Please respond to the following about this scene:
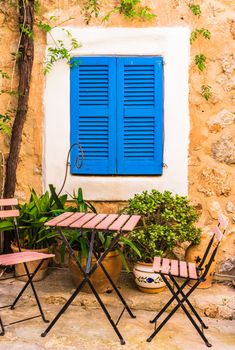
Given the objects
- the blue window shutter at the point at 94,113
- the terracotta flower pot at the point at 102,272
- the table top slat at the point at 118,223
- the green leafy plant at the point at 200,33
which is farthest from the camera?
the blue window shutter at the point at 94,113

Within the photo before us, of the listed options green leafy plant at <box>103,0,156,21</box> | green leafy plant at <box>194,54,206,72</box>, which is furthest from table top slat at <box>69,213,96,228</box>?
green leafy plant at <box>103,0,156,21</box>

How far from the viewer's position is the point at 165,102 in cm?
463

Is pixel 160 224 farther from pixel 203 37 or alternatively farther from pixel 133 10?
pixel 133 10

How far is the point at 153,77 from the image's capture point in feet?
15.1

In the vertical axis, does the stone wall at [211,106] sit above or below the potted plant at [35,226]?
above

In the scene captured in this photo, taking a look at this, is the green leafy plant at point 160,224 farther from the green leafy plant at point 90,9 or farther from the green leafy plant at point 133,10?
the green leafy plant at point 90,9

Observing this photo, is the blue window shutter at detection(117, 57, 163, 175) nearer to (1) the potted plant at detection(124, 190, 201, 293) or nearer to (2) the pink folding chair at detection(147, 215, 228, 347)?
(1) the potted plant at detection(124, 190, 201, 293)

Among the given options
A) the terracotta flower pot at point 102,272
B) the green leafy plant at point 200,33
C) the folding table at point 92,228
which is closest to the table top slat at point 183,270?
the folding table at point 92,228

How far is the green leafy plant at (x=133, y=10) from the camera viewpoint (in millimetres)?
4562

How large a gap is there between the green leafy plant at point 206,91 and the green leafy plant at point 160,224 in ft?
3.68

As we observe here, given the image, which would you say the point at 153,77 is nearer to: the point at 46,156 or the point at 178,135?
the point at 178,135

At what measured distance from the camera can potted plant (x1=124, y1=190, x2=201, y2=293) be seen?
13.3 feet

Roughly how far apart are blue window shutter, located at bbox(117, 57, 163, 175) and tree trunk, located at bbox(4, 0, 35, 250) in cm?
100

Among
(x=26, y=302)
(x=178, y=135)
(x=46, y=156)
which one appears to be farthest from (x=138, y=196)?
(x=26, y=302)
